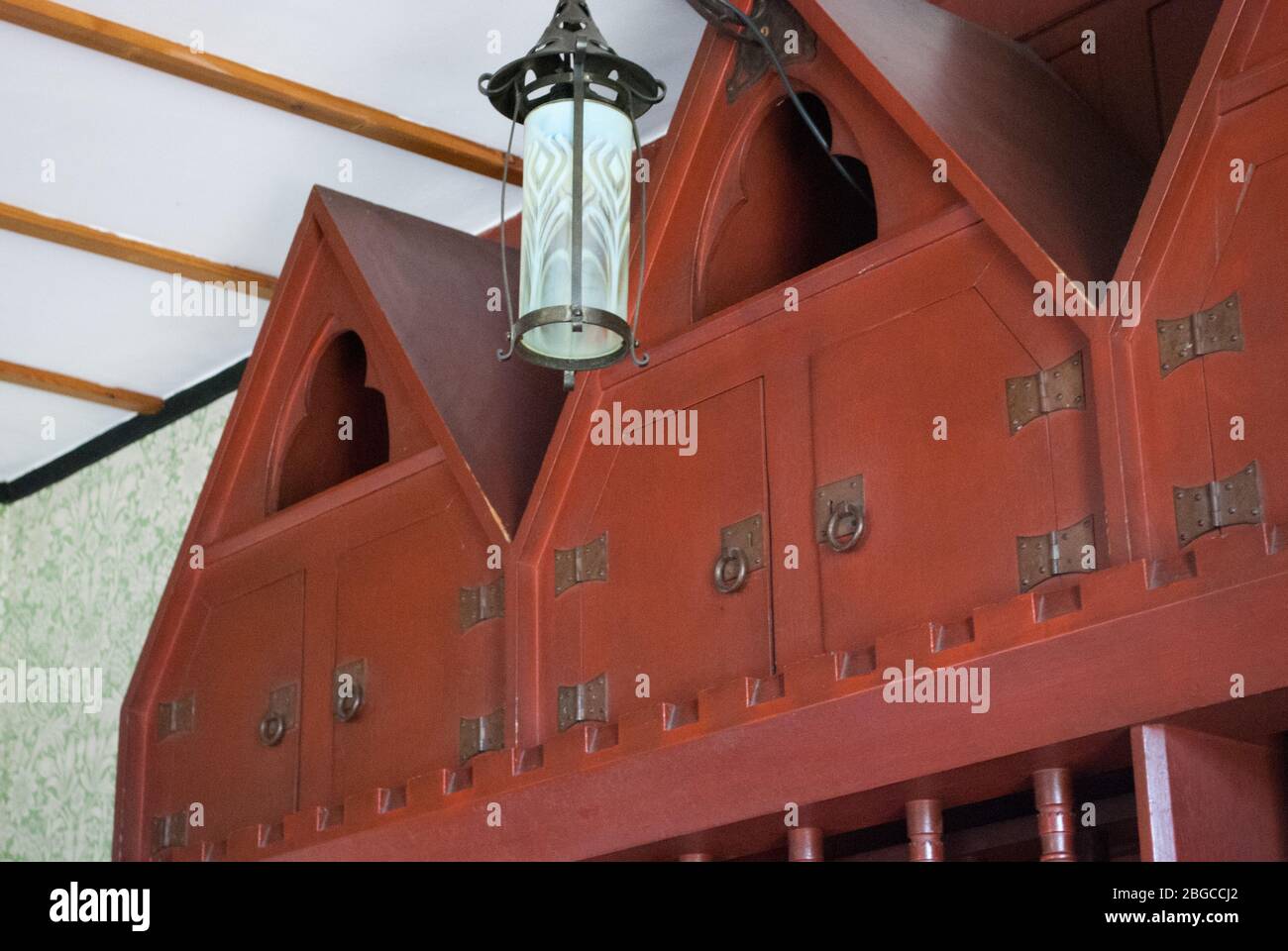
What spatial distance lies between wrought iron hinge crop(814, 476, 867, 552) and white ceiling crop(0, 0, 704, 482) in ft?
4.53

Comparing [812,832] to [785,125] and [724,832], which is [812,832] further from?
[785,125]

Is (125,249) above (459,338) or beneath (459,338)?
above

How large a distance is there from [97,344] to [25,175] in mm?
1038

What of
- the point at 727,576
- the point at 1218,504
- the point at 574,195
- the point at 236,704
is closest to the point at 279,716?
the point at 236,704

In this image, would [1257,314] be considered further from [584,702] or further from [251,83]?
[251,83]

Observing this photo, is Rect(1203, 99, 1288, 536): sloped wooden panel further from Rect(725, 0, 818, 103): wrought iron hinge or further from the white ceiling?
the white ceiling

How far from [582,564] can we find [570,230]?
0.99 m

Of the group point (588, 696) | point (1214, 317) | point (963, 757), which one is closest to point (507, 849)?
point (588, 696)

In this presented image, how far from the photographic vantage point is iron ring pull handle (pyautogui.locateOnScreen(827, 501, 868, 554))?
10.9 ft

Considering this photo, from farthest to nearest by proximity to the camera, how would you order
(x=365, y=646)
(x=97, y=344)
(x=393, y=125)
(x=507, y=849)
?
(x=97, y=344) → (x=393, y=125) → (x=365, y=646) → (x=507, y=849)

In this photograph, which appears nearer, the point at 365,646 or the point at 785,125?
the point at 785,125

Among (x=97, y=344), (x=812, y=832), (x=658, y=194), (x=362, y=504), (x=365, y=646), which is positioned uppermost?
(x=97, y=344)

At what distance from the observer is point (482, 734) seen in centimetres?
391

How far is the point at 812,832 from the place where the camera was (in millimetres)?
3268
